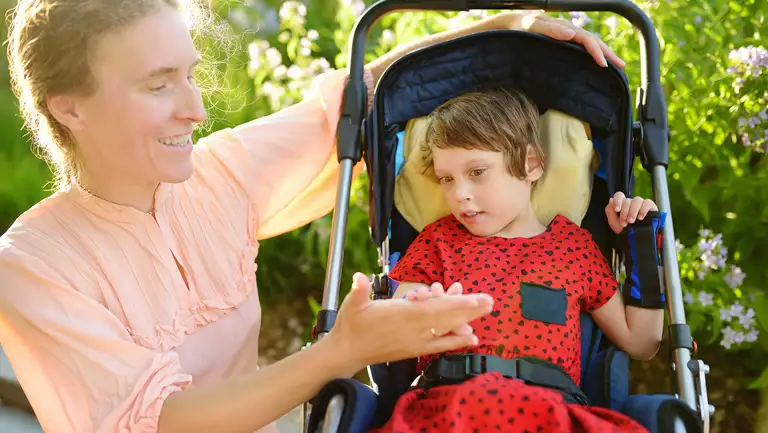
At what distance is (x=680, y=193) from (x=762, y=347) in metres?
0.60

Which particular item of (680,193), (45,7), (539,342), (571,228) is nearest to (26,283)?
(45,7)

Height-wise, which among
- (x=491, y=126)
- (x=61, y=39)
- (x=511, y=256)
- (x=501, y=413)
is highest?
(x=61, y=39)

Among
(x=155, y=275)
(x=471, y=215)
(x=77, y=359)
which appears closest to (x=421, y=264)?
(x=471, y=215)

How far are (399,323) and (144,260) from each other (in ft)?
2.50

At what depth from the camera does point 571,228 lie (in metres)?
2.56

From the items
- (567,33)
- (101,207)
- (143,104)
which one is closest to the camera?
(143,104)

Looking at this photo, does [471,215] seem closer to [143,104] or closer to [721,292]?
[143,104]

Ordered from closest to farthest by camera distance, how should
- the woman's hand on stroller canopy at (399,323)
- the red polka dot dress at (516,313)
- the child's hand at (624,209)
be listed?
the woman's hand on stroller canopy at (399,323) < the red polka dot dress at (516,313) < the child's hand at (624,209)

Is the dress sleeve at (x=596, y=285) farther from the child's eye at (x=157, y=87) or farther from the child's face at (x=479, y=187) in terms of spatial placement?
the child's eye at (x=157, y=87)

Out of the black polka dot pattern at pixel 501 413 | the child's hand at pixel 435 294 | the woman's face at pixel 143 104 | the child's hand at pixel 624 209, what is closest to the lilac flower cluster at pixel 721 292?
the child's hand at pixel 624 209

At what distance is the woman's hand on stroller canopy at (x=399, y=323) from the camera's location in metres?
1.65

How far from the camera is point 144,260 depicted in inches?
87.1

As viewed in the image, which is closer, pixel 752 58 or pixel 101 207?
pixel 101 207

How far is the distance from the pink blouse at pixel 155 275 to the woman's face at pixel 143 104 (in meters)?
0.14
